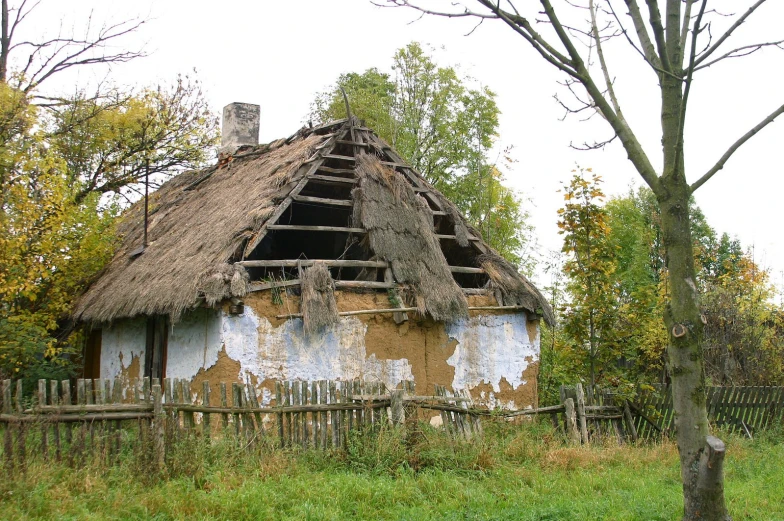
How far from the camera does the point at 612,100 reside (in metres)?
5.70

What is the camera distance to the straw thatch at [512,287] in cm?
1163

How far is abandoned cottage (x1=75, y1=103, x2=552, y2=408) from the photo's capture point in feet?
31.7

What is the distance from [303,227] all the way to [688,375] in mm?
6164

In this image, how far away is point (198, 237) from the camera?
1121cm

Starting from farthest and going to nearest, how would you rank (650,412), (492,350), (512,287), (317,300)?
(512,287) < (492,350) < (650,412) < (317,300)

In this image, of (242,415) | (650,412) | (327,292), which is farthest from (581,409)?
(242,415)

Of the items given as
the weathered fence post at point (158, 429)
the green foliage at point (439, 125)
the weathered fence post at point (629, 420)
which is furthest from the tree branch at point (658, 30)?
the green foliage at point (439, 125)

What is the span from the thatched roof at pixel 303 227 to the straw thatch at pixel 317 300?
1.3 inches

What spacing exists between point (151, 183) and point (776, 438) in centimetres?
1410

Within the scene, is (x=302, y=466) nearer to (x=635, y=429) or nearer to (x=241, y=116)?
(x=635, y=429)

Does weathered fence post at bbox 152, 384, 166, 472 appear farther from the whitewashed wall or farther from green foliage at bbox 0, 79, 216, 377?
green foliage at bbox 0, 79, 216, 377

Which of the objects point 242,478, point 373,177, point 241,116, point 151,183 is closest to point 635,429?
point 373,177

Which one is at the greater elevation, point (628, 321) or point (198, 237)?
point (198, 237)

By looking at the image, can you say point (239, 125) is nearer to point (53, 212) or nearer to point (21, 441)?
point (53, 212)
